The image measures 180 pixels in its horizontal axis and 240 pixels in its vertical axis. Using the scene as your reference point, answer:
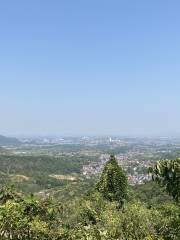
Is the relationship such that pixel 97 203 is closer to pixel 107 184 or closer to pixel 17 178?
pixel 107 184

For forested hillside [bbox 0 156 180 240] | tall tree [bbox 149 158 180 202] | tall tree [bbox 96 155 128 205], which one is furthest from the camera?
tall tree [bbox 96 155 128 205]

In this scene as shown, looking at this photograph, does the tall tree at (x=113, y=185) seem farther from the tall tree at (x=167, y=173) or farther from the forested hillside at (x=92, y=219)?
the tall tree at (x=167, y=173)

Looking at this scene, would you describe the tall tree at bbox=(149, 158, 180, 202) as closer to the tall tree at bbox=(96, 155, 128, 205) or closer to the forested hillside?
the forested hillside

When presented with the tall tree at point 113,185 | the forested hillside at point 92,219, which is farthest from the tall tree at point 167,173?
the tall tree at point 113,185

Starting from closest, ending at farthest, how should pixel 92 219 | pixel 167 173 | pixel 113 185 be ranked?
1. pixel 167 173
2. pixel 92 219
3. pixel 113 185

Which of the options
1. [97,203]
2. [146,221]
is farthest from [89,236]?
[97,203]

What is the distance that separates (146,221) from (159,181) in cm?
1904

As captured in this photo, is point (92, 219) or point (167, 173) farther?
point (92, 219)

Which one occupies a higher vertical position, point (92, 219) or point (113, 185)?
point (113, 185)

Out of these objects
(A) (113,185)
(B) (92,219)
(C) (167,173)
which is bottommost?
(B) (92,219)

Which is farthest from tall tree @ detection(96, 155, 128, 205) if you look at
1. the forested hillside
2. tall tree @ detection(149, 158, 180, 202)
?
tall tree @ detection(149, 158, 180, 202)

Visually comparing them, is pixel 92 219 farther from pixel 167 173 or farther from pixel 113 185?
pixel 167 173

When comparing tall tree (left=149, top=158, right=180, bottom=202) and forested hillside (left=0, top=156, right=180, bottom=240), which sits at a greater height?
tall tree (left=149, top=158, right=180, bottom=202)

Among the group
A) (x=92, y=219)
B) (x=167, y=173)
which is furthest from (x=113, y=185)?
(x=167, y=173)
